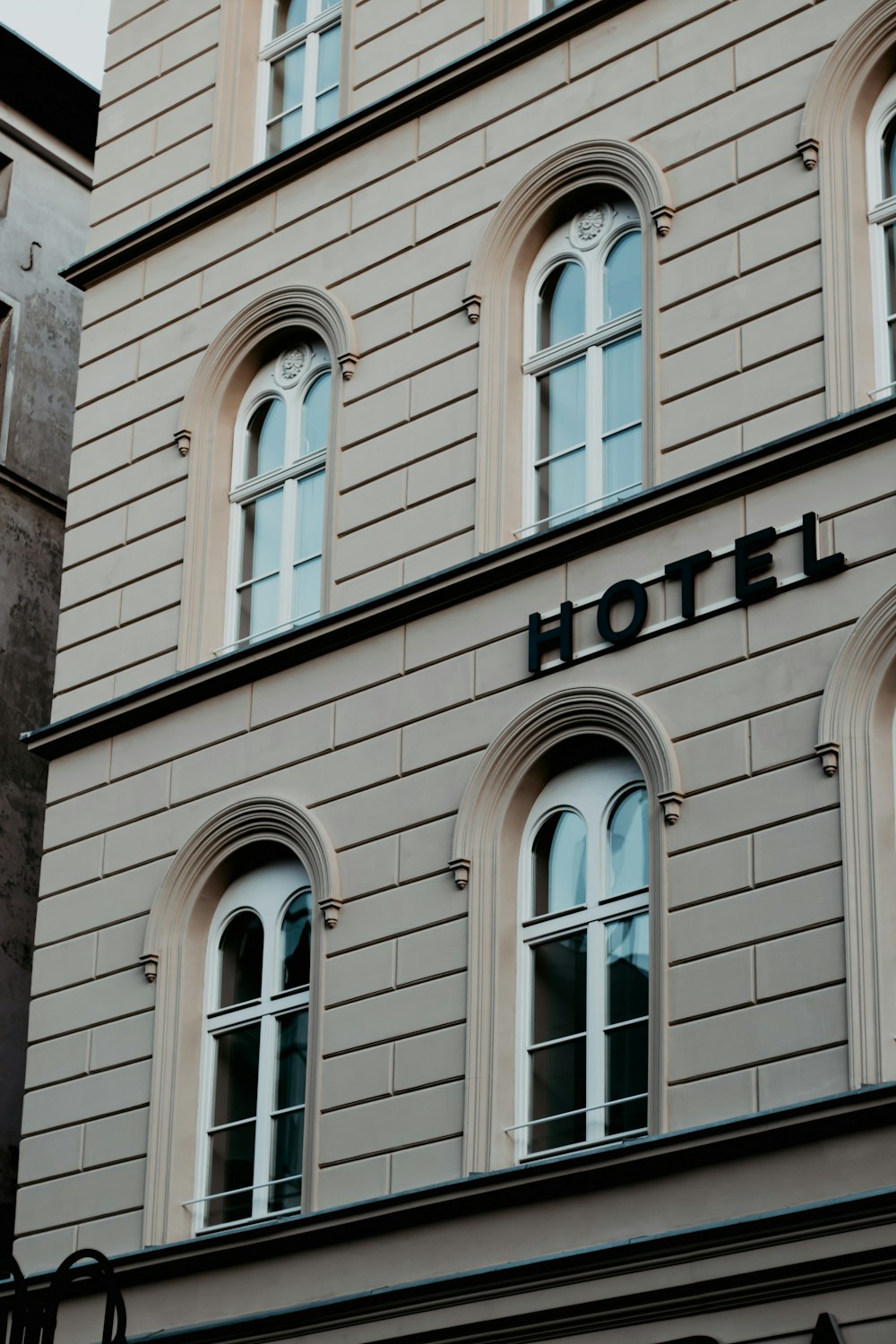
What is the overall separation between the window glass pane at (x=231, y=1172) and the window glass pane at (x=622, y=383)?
19.2 feet

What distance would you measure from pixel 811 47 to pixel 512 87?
9.88 ft

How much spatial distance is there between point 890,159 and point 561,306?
2958mm

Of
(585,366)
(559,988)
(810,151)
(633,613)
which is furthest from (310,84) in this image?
(559,988)

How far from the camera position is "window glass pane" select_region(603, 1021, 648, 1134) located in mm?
14875

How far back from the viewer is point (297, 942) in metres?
17.5

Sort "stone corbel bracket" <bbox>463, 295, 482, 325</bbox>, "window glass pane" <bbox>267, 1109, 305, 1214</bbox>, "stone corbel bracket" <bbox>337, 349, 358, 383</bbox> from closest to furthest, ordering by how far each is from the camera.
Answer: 1. "window glass pane" <bbox>267, 1109, 305, 1214</bbox>
2. "stone corbel bracket" <bbox>463, 295, 482, 325</bbox>
3. "stone corbel bracket" <bbox>337, 349, 358, 383</bbox>

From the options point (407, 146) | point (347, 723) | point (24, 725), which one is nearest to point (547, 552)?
point (347, 723)

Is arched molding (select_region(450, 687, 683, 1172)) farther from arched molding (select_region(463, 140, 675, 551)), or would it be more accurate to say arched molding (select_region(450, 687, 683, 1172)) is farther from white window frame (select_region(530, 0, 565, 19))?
white window frame (select_region(530, 0, 565, 19))

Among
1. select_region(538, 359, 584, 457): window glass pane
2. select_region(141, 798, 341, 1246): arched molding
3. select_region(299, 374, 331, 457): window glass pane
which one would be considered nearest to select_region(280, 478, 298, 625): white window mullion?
select_region(299, 374, 331, 457): window glass pane

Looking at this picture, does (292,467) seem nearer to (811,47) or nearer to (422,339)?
(422,339)

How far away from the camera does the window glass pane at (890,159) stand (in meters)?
16.1

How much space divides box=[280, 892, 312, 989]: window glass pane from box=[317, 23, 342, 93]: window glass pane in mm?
7683

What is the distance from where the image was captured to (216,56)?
21625 millimetres

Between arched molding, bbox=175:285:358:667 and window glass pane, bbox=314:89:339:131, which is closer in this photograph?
arched molding, bbox=175:285:358:667
